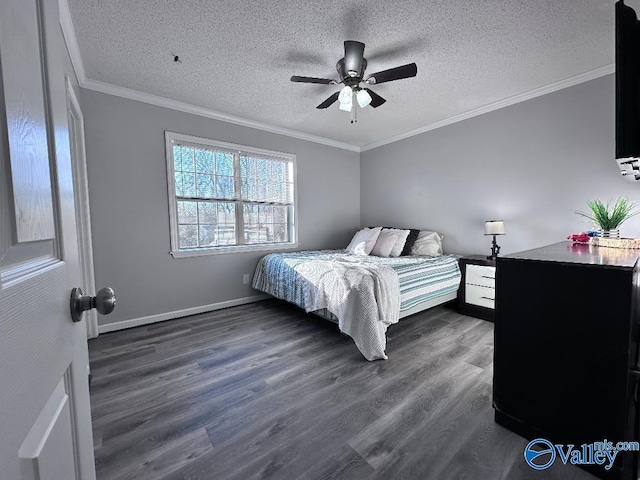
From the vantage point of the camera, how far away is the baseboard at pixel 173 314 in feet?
9.14

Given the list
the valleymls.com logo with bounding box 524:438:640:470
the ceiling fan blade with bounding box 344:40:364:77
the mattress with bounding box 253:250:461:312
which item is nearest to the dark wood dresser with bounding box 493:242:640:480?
the valleymls.com logo with bounding box 524:438:640:470

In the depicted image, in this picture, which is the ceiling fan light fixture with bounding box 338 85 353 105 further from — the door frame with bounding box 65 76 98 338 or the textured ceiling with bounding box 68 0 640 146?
the door frame with bounding box 65 76 98 338

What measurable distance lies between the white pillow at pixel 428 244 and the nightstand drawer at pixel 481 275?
1.65 feet

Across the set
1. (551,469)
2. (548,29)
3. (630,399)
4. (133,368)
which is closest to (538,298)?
(630,399)

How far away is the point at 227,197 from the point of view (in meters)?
3.59

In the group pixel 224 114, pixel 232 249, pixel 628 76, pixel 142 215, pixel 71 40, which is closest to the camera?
pixel 628 76

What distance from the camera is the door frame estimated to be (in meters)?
2.45

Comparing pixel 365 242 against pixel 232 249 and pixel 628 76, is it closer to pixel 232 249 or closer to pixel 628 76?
pixel 232 249

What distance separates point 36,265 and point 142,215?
295cm

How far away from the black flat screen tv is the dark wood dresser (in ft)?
1.76

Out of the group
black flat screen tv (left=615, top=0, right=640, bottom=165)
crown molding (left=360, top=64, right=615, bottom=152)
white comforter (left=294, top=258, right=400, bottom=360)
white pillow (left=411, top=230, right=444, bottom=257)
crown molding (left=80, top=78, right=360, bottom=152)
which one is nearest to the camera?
black flat screen tv (left=615, top=0, right=640, bottom=165)

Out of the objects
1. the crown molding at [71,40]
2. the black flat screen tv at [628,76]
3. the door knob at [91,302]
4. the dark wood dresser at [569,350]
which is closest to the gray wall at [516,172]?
the dark wood dresser at [569,350]

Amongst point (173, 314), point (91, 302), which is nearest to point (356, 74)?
point (91, 302)

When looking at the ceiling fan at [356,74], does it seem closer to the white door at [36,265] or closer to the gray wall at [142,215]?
the gray wall at [142,215]
